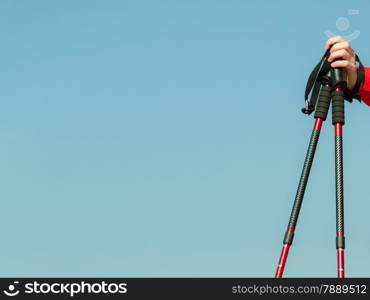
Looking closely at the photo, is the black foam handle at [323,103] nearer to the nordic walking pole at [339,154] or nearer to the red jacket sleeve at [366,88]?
the nordic walking pole at [339,154]

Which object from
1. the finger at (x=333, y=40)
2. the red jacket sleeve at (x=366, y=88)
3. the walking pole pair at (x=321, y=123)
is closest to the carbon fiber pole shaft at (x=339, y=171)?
the walking pole pair at (x=321, y=123)

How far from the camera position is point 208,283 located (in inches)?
300

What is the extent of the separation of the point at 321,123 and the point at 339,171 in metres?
0.65

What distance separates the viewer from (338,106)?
8812 mm

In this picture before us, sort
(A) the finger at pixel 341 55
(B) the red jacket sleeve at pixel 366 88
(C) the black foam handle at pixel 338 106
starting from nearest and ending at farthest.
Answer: (C) the black foam handle at pixel 338 106, (A) the finger at pixel 341 55, (B) the red jacket sleeve at pixel 366 88

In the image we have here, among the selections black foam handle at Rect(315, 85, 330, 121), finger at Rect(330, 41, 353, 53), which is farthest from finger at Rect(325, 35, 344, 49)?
black foam handle at Rect(315, 85, 330, 121)

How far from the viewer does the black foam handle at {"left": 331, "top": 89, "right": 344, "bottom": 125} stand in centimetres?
874

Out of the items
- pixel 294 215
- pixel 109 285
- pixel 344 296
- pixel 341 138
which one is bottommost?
pixel 344 296

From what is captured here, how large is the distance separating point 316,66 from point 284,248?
2.34 meters

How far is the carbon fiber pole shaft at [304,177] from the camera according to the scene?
8312 millimetres

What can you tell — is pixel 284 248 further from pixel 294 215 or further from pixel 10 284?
pixel 10 284

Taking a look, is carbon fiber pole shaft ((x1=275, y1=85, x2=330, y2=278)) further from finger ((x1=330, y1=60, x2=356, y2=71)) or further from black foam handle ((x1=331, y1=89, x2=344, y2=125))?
finger ((x1=330, y1=60, x2=356, y2=71))

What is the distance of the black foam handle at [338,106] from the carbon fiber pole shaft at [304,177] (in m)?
0.08

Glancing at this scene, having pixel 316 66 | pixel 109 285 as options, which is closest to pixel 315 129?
pixel 316 66
